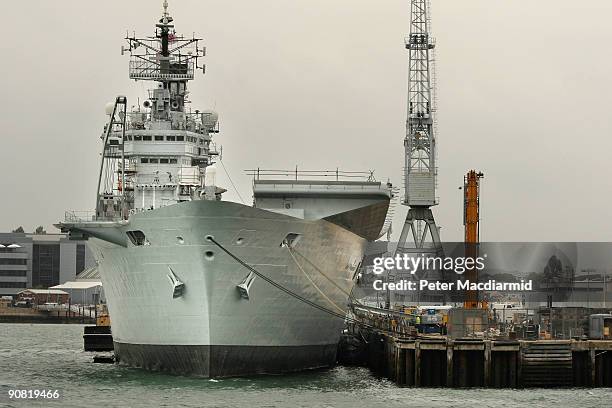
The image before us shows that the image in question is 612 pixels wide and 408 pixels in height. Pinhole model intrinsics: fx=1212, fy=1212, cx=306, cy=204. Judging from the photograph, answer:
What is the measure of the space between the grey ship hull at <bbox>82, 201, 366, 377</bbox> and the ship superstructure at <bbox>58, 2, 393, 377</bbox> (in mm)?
41

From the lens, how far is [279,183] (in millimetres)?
37656

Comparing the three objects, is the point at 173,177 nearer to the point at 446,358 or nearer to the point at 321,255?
the point at 321,255

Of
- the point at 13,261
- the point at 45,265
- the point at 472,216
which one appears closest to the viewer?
the point at 472,216

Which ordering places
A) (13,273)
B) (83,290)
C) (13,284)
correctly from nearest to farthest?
(83,290) < (13,273) < (13,284)

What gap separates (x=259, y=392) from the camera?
33.1 m

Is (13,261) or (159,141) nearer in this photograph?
(159,141)

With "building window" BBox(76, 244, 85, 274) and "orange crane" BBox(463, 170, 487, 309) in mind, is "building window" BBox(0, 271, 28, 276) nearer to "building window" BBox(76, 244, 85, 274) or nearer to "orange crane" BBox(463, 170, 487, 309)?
"building window" BBox(76, 244, 85, 274)

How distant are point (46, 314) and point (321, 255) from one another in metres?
77.0

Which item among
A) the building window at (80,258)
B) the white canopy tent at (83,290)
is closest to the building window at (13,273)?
the building window at (80,258)

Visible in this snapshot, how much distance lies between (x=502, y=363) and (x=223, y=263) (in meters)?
8.78

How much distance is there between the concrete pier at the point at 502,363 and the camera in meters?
→ 35.6

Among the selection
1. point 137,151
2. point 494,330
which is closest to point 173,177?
point 137,151

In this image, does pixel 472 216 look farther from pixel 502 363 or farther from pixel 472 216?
pixel 502 363

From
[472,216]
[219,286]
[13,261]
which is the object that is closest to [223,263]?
[219,286]
